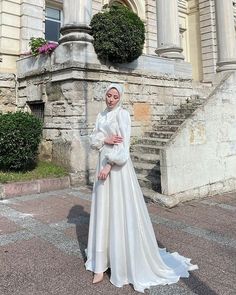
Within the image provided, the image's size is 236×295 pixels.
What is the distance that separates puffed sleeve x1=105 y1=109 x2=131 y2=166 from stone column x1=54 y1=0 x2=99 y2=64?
5.25 meters

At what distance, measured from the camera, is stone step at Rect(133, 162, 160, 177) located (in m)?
7.70

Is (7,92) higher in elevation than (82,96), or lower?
higher

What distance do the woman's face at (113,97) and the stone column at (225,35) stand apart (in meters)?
10.5

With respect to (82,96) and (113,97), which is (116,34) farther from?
(113,97)

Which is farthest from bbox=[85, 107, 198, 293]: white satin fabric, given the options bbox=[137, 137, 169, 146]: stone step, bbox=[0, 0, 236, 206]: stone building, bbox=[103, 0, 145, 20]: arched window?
bbox=[103, 0, 145, 20]: arched window

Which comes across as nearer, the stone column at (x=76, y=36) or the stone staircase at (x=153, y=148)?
the stone staircase at (x=153, y=148)

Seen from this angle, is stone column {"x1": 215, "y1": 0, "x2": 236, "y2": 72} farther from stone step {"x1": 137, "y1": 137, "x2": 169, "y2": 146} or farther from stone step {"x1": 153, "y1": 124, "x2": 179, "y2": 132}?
stone step {"x1": 137, "y1": 137, "x2": 169, "y2": 146}

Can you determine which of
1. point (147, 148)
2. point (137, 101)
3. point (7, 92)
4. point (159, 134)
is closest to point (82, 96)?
point (137, 101)

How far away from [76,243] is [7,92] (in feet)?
23.2

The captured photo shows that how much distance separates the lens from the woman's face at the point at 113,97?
3533 millimetres

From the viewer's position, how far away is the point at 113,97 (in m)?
3.55

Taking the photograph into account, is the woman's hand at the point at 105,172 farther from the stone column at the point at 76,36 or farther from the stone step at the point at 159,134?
the stone step at the point at 159,134

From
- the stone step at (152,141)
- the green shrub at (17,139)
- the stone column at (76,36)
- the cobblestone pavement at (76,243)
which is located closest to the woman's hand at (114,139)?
the cobblestone pavement at (76,243)

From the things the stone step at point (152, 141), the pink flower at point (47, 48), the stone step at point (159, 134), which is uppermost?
the pink flower at point (47, 48)
